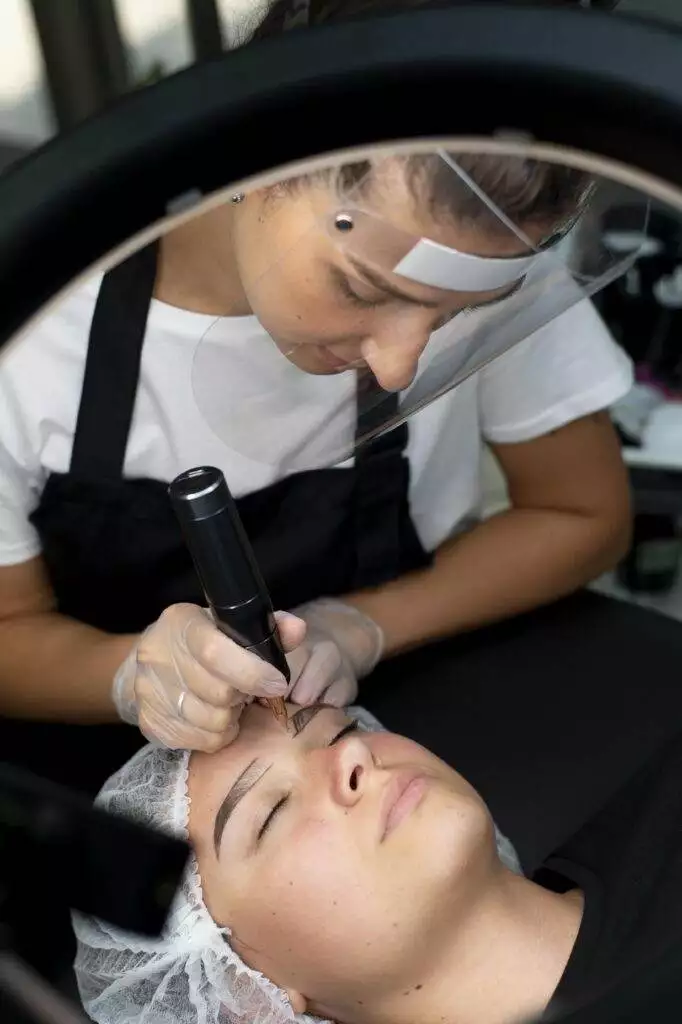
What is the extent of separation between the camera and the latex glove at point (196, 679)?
27.6 inches

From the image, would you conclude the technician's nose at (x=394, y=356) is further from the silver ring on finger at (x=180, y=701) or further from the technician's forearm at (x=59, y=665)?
the technician's forearm at (x=59, y=665)

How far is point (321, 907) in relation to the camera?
2.40 ft

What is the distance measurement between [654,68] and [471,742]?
0.80 meters

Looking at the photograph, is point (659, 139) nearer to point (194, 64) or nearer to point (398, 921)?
point (194, 64)

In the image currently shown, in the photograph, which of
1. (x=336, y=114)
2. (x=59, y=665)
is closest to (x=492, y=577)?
(x=59, y=665)

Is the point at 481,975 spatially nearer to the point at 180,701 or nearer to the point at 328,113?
the point at 180,701

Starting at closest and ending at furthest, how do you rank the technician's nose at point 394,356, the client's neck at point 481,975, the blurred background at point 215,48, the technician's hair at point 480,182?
the technician's hair at point 480,182, the technician's nose at point 394,356, the client's neck at point 481,975, the blurred background at point 215,48

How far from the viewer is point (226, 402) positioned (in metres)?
0.86

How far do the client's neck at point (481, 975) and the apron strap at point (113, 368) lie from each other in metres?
0.49

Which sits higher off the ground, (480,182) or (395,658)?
(480,182)

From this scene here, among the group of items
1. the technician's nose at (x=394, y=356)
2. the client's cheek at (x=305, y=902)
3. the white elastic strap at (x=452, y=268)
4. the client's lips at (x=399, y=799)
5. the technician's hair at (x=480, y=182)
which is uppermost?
the technician's hair at (x=480, y=182)

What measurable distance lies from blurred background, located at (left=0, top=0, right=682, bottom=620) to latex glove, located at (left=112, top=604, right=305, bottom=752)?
1.36 feet

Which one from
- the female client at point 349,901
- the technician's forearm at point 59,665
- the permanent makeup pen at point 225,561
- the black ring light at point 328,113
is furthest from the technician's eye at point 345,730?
the black ring light at point 328,113

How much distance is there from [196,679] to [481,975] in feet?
1.06
